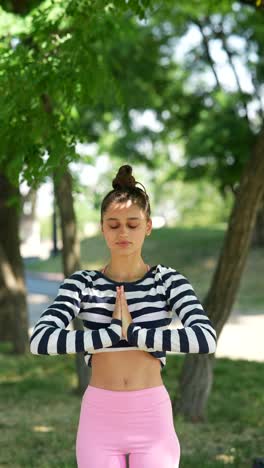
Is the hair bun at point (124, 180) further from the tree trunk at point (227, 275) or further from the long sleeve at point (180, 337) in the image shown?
the tree trunk at point (227, 275)

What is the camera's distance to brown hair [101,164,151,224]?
9.60ft

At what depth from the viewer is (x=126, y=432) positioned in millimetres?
2730

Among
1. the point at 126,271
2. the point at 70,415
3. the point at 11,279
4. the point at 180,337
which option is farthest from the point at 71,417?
the point at 180,337

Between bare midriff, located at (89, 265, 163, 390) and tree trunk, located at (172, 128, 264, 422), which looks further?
tree trunk, located at (172, 128, 264, 422)

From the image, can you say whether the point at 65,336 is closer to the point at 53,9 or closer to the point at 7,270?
the point at 53,9

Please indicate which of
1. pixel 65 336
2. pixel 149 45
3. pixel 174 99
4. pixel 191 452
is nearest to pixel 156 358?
pixel 65 336

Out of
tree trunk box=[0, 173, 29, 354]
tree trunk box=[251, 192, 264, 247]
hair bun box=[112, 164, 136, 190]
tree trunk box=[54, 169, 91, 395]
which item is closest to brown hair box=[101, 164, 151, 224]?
hair bun box=[112, 164, 136, 190]

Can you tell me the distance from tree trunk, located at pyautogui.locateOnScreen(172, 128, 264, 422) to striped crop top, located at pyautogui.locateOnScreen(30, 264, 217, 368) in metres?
3.86

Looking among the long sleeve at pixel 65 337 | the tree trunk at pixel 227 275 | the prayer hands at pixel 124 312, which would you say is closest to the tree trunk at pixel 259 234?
the tree trunk at pixel 227 275

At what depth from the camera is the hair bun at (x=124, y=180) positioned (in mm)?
2979

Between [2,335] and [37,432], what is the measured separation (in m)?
5.85

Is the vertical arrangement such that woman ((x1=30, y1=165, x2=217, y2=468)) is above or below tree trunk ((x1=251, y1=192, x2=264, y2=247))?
below

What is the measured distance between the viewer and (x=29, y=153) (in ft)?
17.4

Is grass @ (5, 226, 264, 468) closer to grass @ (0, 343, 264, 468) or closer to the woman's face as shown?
grass @ (0, 343, 264, 468)
